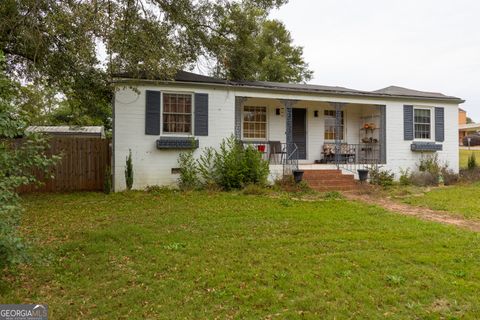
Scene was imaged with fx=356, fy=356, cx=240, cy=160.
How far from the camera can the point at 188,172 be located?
1076 cm

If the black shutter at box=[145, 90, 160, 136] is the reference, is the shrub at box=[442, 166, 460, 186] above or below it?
below

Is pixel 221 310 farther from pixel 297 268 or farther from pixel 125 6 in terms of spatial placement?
pixel 125 6

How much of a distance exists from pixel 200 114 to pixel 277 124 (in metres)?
3.63

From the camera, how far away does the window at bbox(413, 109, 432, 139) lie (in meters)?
14.1

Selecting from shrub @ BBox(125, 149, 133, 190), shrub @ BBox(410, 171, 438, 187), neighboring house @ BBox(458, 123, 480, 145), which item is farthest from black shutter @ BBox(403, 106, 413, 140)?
neighboring house @ BBox(458, 123, 480, 145)

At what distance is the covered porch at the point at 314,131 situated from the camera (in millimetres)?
12945

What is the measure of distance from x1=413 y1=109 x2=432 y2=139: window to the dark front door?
4.36 meters

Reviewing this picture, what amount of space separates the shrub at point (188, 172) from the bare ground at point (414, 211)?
4.51m

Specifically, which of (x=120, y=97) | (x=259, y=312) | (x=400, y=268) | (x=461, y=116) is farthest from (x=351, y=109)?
(x=461, y=116)

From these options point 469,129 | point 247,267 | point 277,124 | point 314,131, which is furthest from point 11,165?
point 469,129

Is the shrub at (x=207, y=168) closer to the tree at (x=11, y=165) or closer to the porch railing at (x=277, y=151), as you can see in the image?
the porch railing at (x=277, y=151)

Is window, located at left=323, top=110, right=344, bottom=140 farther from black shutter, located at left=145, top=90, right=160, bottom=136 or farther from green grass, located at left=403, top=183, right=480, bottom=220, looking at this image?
black shutter, located at left=145, top=90, right=160, bottom=136

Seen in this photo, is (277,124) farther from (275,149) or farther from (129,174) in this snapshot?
(129,174)

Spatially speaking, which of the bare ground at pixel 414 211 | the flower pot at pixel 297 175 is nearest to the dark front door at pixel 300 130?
the flower pot at pixel 297 175
